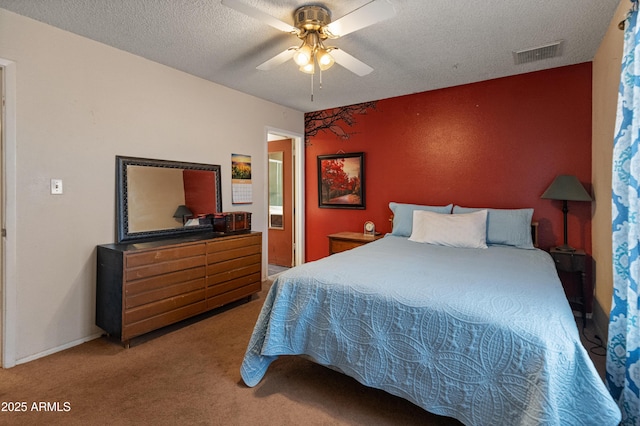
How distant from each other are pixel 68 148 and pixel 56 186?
1.02 feet

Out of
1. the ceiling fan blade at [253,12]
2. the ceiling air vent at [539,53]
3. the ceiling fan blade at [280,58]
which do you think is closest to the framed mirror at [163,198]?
the ceiling fan blade at [280,58]

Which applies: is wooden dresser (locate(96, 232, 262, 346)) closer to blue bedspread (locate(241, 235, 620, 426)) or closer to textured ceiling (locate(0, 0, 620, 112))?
blue bedspread (locate(241, 235, 620, 426))

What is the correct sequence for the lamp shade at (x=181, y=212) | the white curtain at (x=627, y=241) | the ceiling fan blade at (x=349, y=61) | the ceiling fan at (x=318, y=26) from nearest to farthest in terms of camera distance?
the white curtain at (x=627, y=241) → the ceiling fan at (x=318, y=26) → the ceiling fan blade at (x=349, y=61) → the lamp shade at (x=181, y=212)

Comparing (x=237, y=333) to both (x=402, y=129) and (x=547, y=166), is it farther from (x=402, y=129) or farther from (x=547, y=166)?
(x=547, y=166)

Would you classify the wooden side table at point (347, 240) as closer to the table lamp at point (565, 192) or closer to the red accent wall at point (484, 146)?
the red accent wall at point (484, 146)

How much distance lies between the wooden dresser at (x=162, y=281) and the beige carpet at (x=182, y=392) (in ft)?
0.75

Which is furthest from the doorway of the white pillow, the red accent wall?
the white pillow

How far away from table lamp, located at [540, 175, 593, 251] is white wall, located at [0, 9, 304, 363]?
12.0ft

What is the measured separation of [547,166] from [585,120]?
0.51 m

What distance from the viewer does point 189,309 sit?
9.37 ft

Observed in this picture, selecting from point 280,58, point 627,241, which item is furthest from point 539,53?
point 280,58

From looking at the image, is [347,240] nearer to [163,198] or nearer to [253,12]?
[163,198]

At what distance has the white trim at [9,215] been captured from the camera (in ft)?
7.18

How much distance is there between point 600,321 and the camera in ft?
8.58
